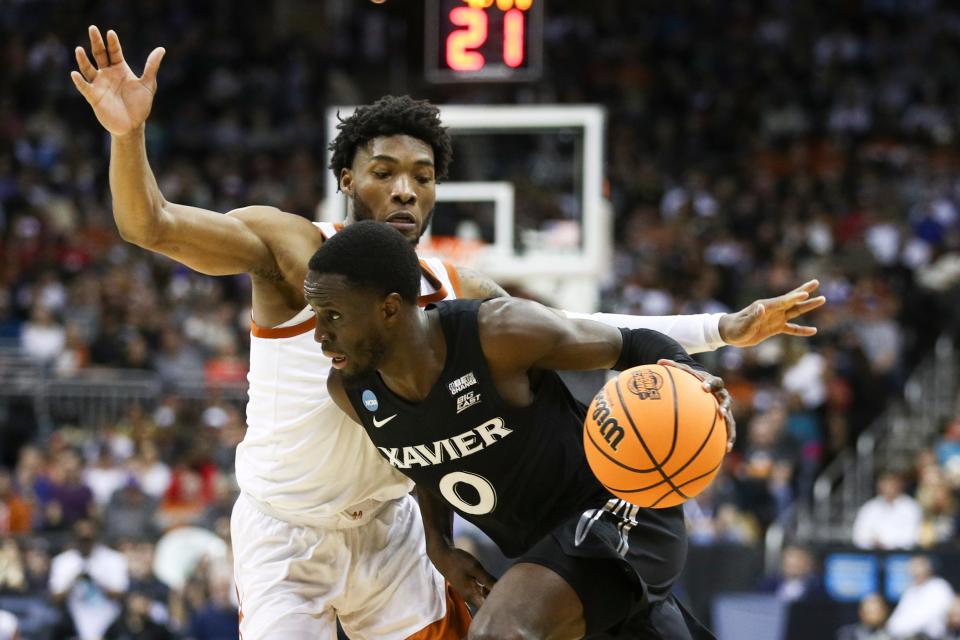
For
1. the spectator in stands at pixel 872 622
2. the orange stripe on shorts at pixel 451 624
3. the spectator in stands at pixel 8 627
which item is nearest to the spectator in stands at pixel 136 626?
the spectator in stands at pixel 8 627

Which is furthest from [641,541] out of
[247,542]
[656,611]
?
[247,542]

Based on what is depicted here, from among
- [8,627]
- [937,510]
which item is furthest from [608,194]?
[8,627]

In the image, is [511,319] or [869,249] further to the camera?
[869,249]

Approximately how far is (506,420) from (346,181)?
1182 millimetres

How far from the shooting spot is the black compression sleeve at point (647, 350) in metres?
4.48

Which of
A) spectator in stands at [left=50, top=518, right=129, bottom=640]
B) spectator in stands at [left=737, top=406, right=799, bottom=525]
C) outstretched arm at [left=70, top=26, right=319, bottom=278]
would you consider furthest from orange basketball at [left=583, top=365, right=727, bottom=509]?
spectator in stands at [left=737, top=406, right=799, bottom=525]

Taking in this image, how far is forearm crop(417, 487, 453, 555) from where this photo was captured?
4.98 meters

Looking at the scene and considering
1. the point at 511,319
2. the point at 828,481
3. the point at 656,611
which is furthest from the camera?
the point at 828,481

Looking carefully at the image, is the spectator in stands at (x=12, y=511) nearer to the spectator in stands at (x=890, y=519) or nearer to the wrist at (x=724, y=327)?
the spectator in stands at (x=890, y=519)

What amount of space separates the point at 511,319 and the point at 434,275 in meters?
0.68

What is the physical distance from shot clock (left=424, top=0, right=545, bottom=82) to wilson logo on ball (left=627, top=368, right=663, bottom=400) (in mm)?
5710

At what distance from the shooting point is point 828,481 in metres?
14.6

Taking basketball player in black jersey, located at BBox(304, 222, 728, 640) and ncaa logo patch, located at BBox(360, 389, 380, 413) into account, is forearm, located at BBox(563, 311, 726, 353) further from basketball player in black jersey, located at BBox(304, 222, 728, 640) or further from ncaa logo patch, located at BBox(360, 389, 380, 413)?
ncaa logo patch, located at BBox(360, 389, 380, 413)

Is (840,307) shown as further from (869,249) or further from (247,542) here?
(247,542)
